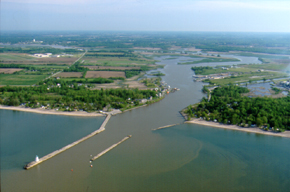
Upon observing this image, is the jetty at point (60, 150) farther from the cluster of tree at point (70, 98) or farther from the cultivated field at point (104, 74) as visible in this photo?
the cultivated field at point (104, 74)

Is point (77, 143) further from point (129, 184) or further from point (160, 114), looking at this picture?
point (160, 114)

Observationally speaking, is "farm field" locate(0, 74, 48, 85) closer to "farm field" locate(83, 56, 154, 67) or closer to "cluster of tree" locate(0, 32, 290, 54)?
"farm field" locate(83, 56, 154, 67)

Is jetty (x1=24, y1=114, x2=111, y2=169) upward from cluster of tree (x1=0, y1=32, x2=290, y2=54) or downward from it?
downward

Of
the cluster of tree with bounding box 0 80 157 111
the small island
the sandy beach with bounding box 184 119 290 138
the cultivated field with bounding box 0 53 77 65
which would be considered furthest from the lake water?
the cultivated field with bounding box 0 53 77 65

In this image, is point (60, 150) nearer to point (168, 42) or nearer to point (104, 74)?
point (104, 74)

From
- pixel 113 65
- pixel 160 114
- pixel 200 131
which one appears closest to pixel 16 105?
pixel 160 114

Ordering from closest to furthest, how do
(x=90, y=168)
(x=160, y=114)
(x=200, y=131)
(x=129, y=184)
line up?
(x=129, y=184), (x=90, y=168), (x=200, y=131), (x=160, y=114)

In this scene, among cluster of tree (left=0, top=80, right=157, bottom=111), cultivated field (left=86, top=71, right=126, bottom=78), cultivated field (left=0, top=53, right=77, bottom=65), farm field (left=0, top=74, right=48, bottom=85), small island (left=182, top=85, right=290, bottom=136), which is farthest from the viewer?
cultivated field (left=0, top=53, right=77, bottom=65)
